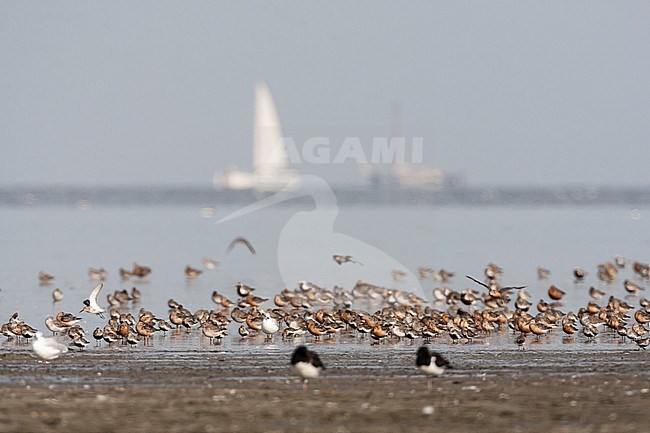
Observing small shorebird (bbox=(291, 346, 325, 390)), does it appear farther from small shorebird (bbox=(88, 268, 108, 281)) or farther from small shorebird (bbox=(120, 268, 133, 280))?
small shorebird (bbox=(120, 268, 133, 280))

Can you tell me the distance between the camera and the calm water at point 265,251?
96.1 ft

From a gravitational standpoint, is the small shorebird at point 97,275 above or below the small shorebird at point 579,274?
below

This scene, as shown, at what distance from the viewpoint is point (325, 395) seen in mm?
11281

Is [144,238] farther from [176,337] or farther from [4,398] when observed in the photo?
[4,398]

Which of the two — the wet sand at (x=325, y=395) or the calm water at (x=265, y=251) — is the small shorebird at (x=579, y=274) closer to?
the calm water at (x=265, y=251)

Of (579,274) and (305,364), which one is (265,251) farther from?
(305,364)

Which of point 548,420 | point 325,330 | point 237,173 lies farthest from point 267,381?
point 237,173

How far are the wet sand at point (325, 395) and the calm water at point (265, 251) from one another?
3853 millimetres

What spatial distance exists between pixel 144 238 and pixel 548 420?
158 ft

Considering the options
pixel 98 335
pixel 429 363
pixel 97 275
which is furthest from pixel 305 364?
pixel 97 275

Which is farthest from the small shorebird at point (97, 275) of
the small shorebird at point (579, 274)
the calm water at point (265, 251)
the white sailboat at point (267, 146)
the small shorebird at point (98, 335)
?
the white sailboat at point (267, 146)

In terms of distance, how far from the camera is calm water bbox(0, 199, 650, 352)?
1153 inches

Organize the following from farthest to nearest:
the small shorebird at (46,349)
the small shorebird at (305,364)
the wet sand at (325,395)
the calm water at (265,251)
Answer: the calm water at (265,251) → the small shorebird at (46,349) → the small shorebird at (305,364) → the wet sand at (325,395)

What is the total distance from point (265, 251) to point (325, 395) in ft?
116
